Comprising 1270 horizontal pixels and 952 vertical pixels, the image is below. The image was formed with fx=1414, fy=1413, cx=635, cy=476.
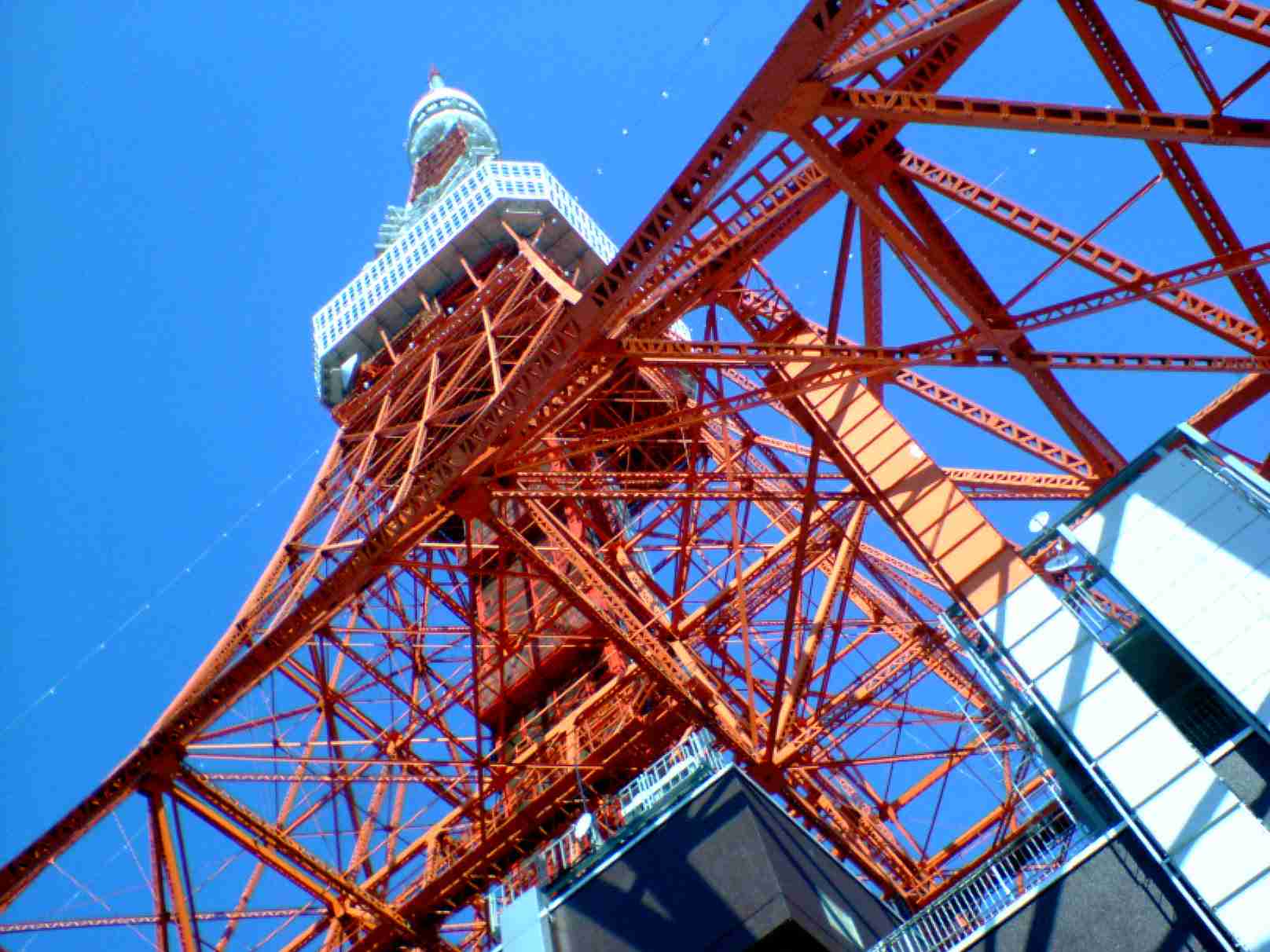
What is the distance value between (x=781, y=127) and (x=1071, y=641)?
6506 mm

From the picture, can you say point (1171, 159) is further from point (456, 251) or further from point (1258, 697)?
point (456, 251)

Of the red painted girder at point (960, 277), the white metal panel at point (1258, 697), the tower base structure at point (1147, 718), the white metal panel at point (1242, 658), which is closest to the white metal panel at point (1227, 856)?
the tower base structure at point (1147, 718)

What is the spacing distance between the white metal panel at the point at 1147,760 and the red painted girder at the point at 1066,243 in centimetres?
422

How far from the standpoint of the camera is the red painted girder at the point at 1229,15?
34.3ft

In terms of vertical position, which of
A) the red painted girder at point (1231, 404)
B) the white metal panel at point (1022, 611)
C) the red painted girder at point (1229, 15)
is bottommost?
the white metal panel at point (1022, 611)

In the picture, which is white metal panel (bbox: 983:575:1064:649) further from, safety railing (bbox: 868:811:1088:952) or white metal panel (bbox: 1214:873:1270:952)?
white metal panel (bbox: 1214:873:1270:952)

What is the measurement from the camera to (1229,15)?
1070 cm

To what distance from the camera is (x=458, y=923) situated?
23.2m

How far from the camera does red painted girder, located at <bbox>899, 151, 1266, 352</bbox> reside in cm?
1440

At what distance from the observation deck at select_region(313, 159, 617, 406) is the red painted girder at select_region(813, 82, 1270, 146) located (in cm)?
2307

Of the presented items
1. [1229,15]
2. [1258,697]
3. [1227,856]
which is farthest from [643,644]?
[1229,15]

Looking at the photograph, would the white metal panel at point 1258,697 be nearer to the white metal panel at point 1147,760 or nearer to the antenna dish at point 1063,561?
the white metal panel at point 1147,760

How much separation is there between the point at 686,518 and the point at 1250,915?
39.9 ft

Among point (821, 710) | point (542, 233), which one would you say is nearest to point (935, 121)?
→ point (821, 710)
